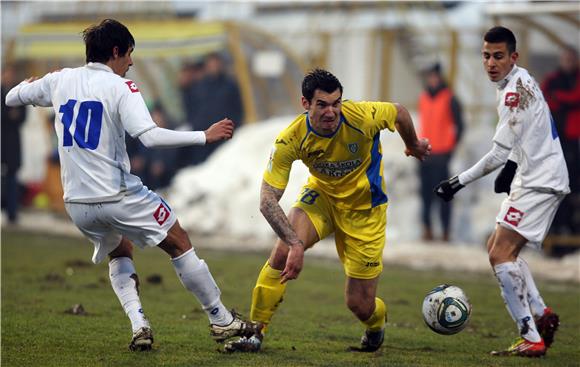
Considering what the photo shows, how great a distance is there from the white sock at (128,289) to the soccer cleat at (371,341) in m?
1.71

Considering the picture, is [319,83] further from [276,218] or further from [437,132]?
[437,132]

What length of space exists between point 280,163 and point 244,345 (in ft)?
4.46

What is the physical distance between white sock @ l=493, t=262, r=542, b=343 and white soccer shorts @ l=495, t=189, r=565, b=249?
28 centimetres

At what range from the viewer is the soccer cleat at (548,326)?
8750 mm

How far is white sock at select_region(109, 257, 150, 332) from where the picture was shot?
792 centimetres

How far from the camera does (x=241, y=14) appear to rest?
80.7 feet

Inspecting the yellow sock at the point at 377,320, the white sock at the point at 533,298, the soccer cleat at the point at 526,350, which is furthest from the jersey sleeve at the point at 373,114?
the soccer cleat at the point at 526,350

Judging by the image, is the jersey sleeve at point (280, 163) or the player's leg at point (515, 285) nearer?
the jersey sleeve at point (280, 163)

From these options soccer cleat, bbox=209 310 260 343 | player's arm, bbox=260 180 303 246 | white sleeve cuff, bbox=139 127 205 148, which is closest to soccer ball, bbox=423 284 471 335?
player's arm, bbox=260 180 303 246

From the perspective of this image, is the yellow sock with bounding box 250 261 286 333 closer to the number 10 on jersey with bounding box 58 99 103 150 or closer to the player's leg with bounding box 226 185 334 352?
the player's leg with bounding box 226 185 334 352

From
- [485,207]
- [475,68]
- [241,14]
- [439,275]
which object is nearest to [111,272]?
[439,275]

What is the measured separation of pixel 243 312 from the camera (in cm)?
1048

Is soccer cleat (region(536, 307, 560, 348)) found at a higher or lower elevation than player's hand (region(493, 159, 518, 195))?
lower

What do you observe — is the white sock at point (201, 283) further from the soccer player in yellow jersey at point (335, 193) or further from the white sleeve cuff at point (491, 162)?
the white sleeve cuff at point (491, 162)
